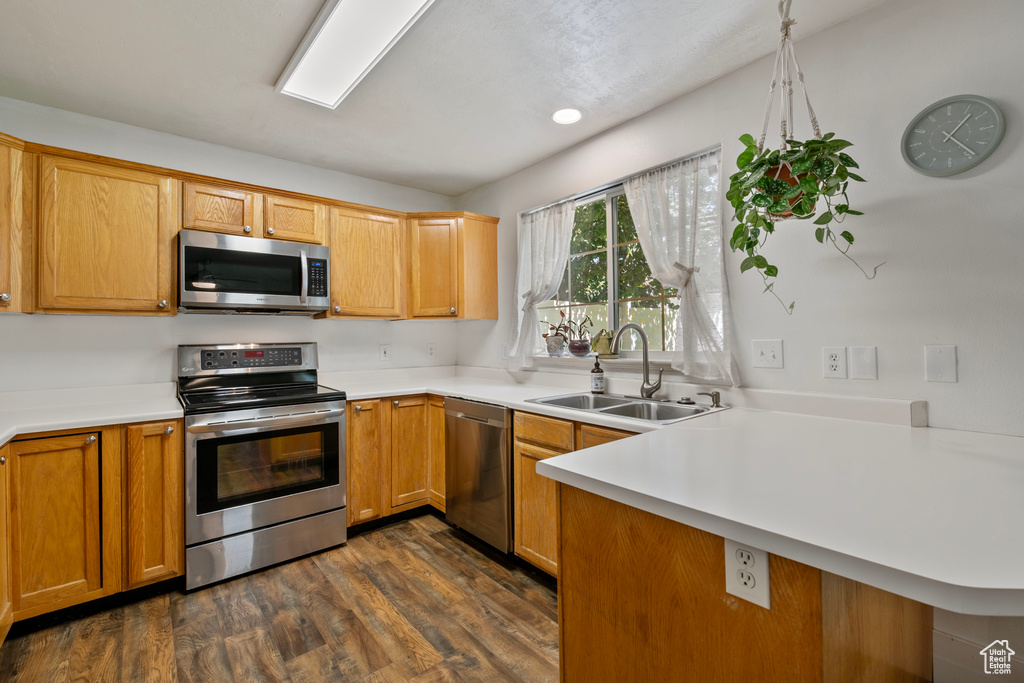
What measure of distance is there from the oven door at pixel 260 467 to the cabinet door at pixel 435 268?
990mm

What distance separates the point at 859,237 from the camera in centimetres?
175

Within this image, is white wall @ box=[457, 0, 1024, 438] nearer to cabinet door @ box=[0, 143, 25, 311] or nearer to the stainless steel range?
the stainless steel range

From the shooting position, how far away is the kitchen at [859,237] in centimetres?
148

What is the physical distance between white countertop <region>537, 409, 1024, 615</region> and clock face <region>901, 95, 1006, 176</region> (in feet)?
2.91

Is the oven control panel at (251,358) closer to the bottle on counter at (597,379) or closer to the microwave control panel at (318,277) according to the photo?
the microwave control panel at (318,277)

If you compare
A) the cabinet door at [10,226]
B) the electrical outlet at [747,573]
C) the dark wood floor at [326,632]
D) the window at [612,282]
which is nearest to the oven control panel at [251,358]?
the cabinet door at [10,226]

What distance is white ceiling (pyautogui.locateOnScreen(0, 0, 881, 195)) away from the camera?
1719 millimetres

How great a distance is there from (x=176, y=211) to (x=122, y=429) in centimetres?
118

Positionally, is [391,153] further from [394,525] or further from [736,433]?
[736,433]

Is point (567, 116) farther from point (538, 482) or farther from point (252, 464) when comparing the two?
point (252, 464)

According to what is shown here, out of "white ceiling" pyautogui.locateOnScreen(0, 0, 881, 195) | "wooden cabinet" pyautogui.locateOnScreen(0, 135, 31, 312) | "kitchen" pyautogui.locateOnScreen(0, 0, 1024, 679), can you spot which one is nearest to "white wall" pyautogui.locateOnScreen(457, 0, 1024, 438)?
"kitchen" pyautogui.locateOnScreen(0, 0, 1024, 679)

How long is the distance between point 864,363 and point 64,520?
329 centimetres

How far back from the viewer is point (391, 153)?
302 centimetres

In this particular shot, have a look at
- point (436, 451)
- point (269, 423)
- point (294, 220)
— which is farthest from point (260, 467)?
point (294, 220)
